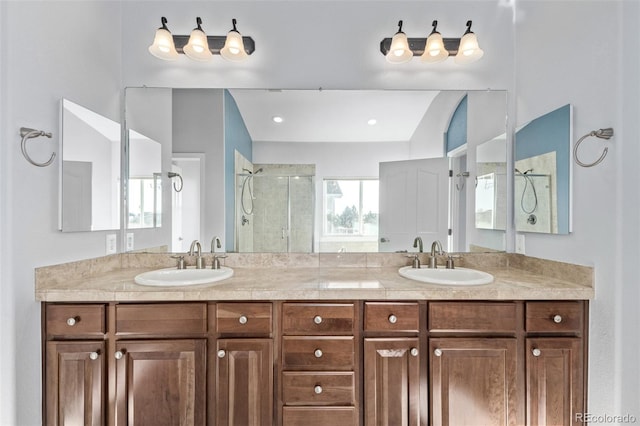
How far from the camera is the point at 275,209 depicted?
1960 mm

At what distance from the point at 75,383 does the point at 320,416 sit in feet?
3.66

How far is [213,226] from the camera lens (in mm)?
1959

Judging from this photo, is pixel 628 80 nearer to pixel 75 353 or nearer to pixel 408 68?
pixel 408 68

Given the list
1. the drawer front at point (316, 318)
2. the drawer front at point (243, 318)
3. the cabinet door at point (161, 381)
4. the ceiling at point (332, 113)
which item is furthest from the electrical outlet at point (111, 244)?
the drawer front at point (316, 318)

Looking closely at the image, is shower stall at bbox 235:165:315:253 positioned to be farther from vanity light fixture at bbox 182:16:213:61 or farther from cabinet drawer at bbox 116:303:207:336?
vanity light fixture at bbox 182:16:213:61

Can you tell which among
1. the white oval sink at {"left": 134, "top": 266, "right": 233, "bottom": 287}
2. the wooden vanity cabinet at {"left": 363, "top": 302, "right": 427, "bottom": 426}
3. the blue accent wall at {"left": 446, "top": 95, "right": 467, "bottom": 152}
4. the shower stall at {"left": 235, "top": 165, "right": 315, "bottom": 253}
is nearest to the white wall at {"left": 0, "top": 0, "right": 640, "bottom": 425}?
the blue accent wall at {"left": 446, "top": 95, "right": 467, "bottom": 152}

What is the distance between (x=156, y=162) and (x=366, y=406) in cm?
185

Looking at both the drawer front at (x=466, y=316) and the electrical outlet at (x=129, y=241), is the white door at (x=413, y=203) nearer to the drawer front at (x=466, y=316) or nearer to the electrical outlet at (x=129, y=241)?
the drawer front at (x=466, y=316)

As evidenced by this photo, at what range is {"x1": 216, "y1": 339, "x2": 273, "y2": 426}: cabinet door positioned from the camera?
1.36m

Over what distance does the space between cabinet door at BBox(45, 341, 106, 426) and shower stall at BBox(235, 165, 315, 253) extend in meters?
0.89

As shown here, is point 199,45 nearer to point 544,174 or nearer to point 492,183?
point 492,183

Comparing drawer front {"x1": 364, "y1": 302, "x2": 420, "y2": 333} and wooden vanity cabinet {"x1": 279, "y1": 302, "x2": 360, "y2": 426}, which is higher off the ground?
drawer front {"x1": 364, "y1": 302, "x2": 420, "y2": 333}

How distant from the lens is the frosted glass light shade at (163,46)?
1.81 meters

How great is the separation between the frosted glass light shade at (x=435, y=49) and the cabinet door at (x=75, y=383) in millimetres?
2317
